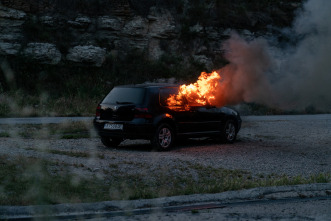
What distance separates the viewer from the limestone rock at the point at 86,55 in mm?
30359

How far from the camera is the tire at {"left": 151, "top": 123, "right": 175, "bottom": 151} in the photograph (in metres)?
12.9

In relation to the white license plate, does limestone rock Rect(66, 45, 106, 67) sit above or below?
above

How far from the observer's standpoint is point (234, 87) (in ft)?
62.6

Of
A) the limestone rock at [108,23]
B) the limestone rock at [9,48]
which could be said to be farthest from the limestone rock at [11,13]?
the limestone rock at [108,23]

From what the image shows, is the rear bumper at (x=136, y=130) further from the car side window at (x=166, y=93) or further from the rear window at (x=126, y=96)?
the car side window at (x=166, y=93)

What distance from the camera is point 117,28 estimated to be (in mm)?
32750

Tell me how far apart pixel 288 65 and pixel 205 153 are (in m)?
9.98

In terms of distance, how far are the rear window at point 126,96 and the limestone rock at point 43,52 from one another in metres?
16.8

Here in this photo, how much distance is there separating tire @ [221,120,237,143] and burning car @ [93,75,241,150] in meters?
0.74

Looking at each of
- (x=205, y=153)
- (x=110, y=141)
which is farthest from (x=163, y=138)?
(x=110, y=141)

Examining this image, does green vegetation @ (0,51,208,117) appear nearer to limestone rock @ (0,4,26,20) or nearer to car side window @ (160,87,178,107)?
limestone rock @ (0,4,26,20)

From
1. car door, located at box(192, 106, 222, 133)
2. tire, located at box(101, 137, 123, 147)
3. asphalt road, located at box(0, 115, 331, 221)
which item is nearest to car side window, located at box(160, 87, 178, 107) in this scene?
car door, located at box(192, 106, 222, 133)

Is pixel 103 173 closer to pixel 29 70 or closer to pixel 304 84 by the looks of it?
pixel 304 84

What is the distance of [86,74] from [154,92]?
1764 centimetres
